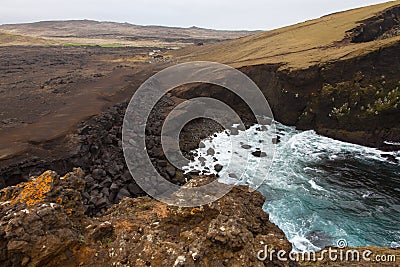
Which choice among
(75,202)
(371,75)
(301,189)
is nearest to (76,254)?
(75,202)

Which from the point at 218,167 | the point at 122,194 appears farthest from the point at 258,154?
the point at 122,194

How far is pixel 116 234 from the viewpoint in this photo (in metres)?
6.70

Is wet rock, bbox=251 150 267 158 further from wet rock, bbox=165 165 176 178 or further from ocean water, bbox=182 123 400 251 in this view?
wet rock, bbox=165 165 176 178

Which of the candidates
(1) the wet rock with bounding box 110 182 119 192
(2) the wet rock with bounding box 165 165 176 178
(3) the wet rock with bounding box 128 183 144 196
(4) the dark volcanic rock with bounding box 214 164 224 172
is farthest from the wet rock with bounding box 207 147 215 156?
(1) the wet rock with bounding box 110 182 119 192

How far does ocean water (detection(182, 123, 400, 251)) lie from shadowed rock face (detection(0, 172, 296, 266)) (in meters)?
8.82

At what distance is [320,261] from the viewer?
28.2 ft

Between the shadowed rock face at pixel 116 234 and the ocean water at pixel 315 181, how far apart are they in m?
8.82

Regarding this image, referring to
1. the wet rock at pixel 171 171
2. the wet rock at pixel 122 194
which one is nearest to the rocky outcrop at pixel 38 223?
the wet rock at pixel 122 194

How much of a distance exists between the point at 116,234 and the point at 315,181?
16.7 m

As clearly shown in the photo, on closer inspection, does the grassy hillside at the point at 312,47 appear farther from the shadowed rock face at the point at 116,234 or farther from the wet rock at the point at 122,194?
the shadowed rock face at the point at 116,234

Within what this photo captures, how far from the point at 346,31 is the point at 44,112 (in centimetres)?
3586

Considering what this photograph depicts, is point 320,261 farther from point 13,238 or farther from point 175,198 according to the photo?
point 13,238

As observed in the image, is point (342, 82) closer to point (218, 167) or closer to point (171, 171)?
point (218, 167)

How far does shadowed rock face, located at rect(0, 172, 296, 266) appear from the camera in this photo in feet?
17.5
